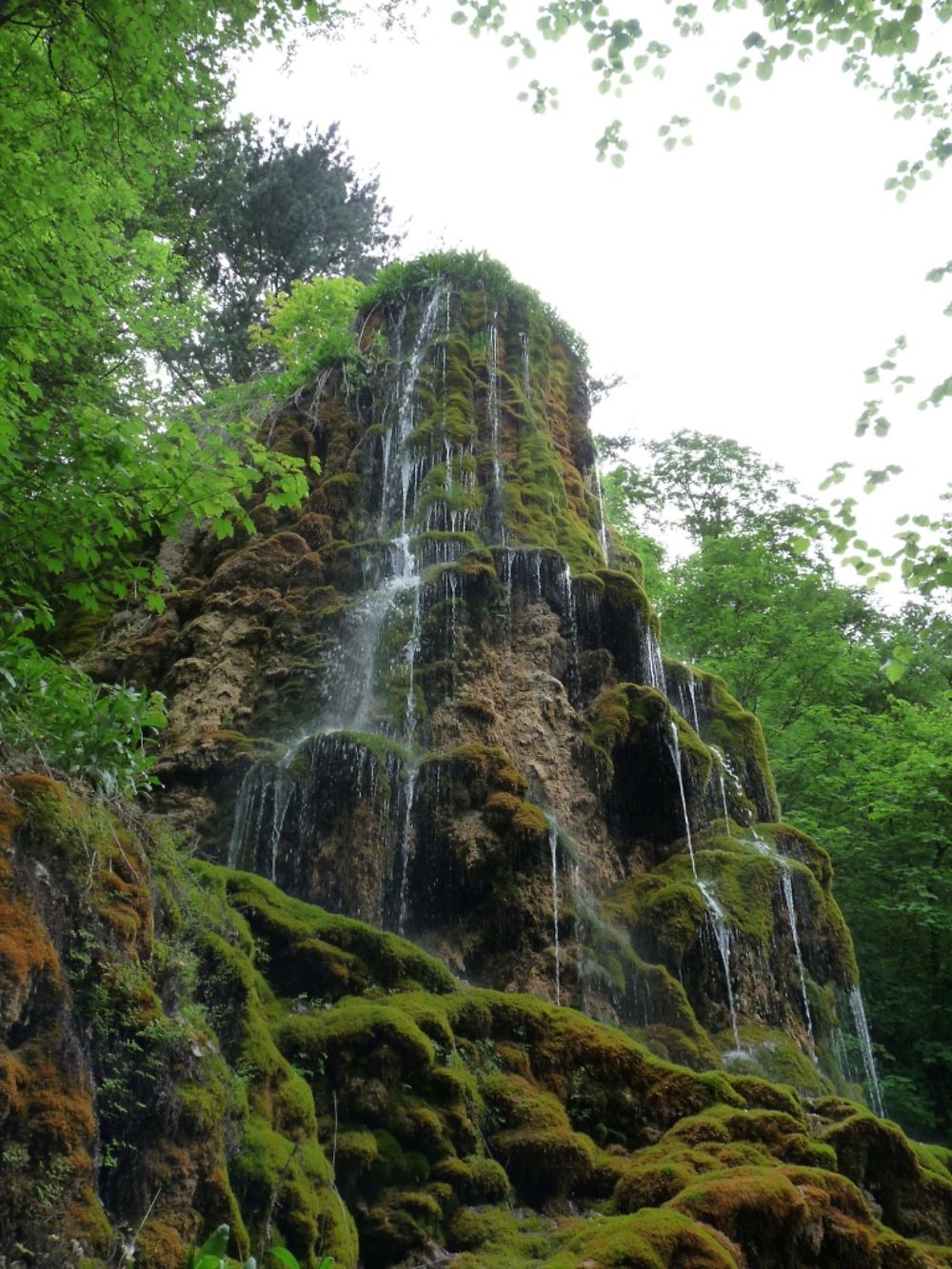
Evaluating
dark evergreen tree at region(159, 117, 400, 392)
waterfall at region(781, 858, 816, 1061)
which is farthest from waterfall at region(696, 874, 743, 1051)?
dark evergreen tree at region(159, 117, 400, 392)

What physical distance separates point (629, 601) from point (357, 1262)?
8418 mm

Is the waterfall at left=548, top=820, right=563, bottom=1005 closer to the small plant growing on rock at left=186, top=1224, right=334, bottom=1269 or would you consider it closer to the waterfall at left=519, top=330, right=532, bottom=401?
the small plant growing on rock at left=186, top=1224, right=334, bottom=1269

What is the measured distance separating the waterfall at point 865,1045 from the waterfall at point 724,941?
7.04ft

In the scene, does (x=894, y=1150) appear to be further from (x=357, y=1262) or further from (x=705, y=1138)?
(x=357, y=1262)

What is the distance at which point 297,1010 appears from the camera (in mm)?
5336

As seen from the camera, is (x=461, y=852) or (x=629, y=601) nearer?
(x=461, y=852)

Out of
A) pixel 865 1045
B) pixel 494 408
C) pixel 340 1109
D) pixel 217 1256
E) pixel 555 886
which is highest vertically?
pixel 494 408

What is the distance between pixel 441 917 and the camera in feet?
25.5

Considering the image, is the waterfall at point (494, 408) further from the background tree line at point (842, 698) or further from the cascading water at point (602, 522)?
the background tree line at point (842, 698)

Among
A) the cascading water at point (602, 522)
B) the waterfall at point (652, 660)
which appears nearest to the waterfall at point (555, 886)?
the waterfall at point (652, 660)

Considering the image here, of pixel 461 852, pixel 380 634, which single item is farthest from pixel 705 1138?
pixel 380 634

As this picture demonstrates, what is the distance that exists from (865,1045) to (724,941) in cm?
248

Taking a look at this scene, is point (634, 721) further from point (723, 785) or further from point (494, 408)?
point (494, 408)

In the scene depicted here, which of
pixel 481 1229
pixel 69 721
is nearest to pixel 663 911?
pixel 481 1229
